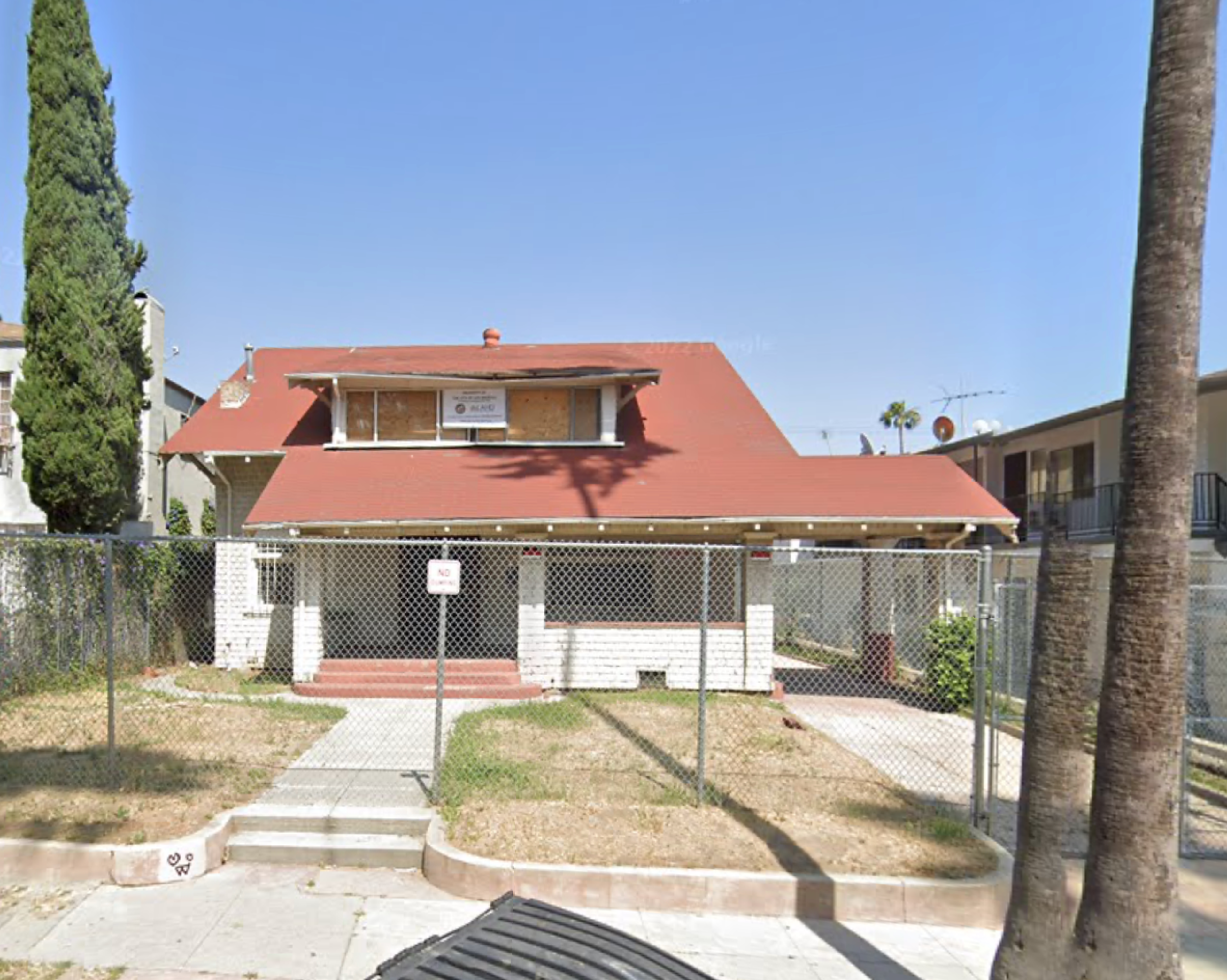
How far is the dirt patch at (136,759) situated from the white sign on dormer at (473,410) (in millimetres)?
5424

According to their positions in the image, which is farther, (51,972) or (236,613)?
(236,613)

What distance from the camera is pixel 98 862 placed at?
5.25 m

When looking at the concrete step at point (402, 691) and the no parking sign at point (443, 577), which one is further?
the concrete step at point (402, 691)

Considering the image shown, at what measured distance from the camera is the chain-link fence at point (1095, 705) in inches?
258

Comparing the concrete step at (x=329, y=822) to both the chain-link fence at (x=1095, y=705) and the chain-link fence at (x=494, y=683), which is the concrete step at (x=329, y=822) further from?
the chain-link fence at (x=1095, y=705)

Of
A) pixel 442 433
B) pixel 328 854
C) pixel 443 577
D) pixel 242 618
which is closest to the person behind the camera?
pixel 328 854

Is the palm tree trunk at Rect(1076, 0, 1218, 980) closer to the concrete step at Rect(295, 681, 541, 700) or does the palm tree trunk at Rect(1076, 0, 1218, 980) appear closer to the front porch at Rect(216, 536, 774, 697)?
the front porch at Rect(216, 536, 774, 697)

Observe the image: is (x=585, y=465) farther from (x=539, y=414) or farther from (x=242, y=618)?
(x=242, y=618)

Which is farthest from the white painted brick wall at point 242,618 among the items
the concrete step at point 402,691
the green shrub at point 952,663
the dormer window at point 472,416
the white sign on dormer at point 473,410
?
the green shrub at point 952,663

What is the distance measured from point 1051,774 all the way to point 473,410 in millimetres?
11442

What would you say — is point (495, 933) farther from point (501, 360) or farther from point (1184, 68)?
point (501, 360)

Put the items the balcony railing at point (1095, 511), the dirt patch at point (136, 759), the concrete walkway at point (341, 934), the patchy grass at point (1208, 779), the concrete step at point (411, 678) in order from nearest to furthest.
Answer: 1. the concrete walkway at point (341, 934)
2. the dirt patch at point (136, 759)
3. the patchy grass at point (1208, 779)
4. the concrete step at point (411, 678)
5. the balcony railing at point (1095, 511)

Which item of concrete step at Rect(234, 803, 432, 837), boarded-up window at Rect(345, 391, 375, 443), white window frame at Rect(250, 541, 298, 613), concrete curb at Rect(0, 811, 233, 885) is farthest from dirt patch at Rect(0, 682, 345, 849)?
boarded-up window at Rect(345, 391, 375, 443)

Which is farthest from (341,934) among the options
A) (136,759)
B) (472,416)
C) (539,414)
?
(539,414)
